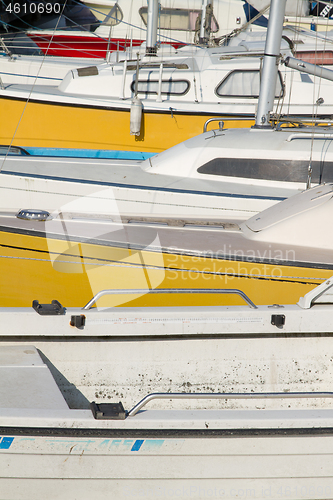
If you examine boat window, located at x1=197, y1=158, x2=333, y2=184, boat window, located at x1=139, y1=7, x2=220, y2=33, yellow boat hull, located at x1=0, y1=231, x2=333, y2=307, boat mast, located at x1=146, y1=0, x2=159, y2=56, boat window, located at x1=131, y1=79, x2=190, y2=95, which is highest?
boat window, located at x1=139, y1=7, x2=220, y2=33

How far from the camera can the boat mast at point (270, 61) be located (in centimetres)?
558

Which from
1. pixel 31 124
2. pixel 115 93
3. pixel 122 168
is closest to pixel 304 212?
pixel 122 168

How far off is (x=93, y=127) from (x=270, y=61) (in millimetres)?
3583

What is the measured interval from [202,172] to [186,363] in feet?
11.3

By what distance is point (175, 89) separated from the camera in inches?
326

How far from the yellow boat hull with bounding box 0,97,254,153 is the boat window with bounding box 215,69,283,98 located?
0.58 m

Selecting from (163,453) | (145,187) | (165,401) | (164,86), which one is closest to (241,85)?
(164,86)

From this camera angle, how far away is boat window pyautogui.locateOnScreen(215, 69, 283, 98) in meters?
8.12

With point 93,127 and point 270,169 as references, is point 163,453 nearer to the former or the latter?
point 270,169

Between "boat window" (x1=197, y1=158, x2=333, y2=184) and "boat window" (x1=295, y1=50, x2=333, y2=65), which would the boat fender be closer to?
"boat window" (x1=197, y1=158, x2=333, y2=184)

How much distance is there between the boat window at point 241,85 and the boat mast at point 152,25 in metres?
1.91

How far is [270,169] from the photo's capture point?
5730 millimetres

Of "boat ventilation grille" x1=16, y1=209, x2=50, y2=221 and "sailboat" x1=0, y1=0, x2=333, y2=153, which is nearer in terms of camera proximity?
"boat ventilation grille" x1=16, y1=209, x2=50, y2=221

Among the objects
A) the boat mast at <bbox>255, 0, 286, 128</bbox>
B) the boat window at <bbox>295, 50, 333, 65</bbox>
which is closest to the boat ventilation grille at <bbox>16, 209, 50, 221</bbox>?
the boat mast at <bbox>255, 0, 286, 128</bbox>
